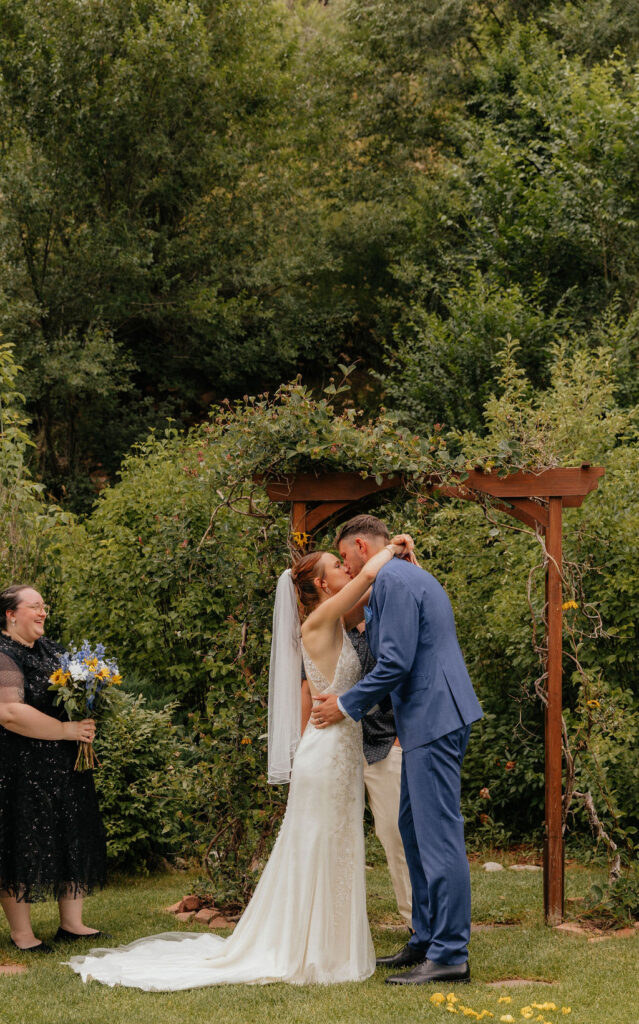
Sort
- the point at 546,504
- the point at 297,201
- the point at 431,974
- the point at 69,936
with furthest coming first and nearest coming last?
1. the point at 297,201
2. the point at 546,504
3. the point at 69,936
4. the point at 431,974

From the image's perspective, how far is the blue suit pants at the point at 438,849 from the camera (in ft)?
13.6

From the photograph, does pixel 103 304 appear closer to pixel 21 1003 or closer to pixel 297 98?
pixel 297 98

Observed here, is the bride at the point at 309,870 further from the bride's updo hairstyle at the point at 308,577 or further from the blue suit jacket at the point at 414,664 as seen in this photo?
the blue suit jacket at the point at 414,664

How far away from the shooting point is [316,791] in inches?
175

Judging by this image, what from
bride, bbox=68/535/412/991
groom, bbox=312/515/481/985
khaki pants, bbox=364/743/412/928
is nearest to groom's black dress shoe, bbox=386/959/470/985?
groom, bbox=312/515/481/985

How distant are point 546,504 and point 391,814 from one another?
68.5 inches

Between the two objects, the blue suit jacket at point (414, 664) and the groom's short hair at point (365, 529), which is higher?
the groom's short hair at point (365, 529)

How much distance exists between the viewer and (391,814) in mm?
5070

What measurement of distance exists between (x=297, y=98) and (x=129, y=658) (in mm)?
12755

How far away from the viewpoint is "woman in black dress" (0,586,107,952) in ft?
15.8

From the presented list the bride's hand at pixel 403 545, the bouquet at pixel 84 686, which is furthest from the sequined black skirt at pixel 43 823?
the bride's hand at pixel 403 545

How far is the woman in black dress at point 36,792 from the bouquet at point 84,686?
80 mm

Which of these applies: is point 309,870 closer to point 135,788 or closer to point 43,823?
point 43,823

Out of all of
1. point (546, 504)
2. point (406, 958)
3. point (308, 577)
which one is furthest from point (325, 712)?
point (546, 504)
